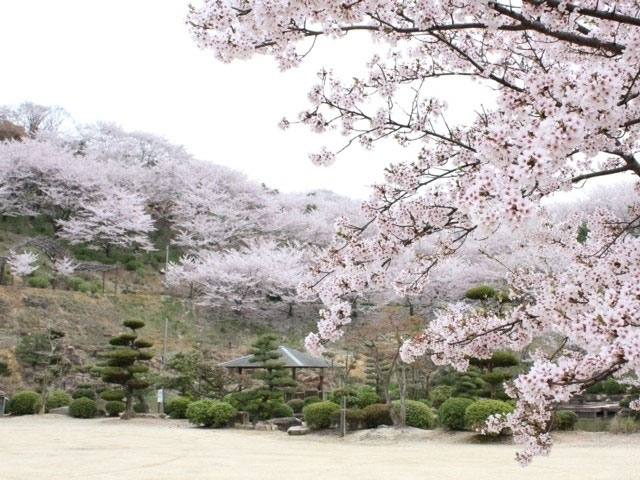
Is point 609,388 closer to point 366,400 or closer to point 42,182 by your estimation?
point 366,400

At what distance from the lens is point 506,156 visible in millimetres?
1900

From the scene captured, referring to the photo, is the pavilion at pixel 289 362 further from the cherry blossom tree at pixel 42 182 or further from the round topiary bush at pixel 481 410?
the cherry blossom tree at pixel 42 182

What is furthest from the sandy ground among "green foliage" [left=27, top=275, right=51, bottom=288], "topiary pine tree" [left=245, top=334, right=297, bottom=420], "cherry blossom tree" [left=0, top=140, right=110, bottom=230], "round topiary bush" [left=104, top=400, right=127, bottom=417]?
"cherry blossom tree" [left=0, top=140, right=110, bottom=230]

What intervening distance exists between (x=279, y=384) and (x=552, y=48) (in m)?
11.6

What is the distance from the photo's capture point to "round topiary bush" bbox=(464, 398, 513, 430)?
10453 mm

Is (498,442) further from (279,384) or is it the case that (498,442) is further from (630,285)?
(630,285)

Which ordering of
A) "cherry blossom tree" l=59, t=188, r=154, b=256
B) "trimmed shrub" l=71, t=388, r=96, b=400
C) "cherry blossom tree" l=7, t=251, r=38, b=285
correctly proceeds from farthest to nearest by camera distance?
"cherry blossom tree" l=59, t=188, r=154, b=256 < "cherry blossom tree" l=7, t=251, r=38, b=285 < "trimmed shrub" l=71, t=388, r=96, b=400

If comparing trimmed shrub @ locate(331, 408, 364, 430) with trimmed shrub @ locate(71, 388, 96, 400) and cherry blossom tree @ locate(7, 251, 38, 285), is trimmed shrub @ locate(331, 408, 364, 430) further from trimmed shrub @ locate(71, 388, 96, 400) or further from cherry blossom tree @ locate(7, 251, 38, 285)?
cherry blossom tree @ locate(7, 251, 38, 285)

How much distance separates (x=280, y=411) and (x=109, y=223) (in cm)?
1345

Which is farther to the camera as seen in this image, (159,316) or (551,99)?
(159,316)

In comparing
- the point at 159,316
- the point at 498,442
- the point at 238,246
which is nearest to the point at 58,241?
the point at 159,316

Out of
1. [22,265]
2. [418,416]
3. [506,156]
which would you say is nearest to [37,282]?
[22,265]

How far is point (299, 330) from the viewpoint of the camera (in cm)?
2303

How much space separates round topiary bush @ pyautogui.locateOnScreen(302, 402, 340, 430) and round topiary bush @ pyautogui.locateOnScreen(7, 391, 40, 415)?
25.0ft
